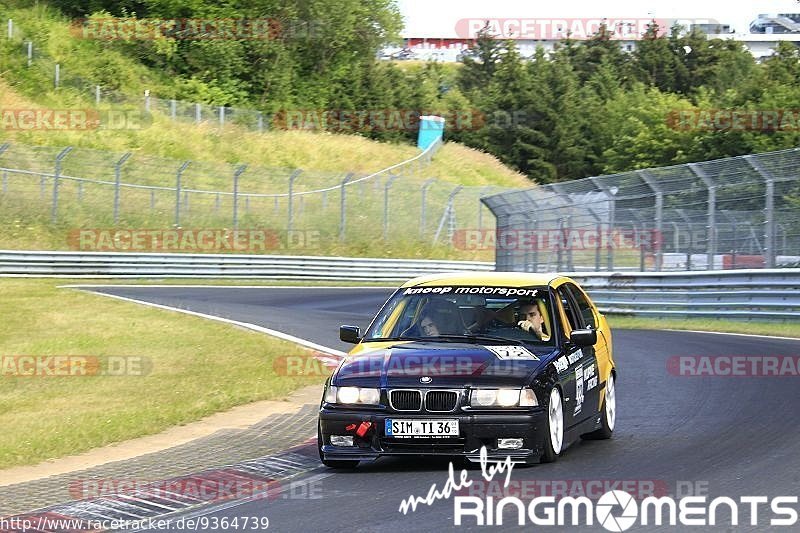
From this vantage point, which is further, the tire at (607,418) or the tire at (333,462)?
the tire at (607,418)

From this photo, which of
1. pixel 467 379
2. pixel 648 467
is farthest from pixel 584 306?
pixel 467 379

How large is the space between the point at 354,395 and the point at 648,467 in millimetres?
2066

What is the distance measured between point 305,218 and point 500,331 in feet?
119

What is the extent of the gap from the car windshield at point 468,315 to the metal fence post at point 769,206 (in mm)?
12686

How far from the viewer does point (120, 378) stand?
1591 cm

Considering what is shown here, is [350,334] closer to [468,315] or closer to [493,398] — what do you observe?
[468,315]

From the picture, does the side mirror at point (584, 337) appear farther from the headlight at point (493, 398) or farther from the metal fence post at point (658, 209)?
the metal fence post at point (658, 209)

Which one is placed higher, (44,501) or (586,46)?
(586,46)

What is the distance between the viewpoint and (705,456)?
347 inches

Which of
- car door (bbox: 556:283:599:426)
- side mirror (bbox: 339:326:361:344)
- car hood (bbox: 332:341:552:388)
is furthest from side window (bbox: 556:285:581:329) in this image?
side mirror (bbox: 339:326:361:344)

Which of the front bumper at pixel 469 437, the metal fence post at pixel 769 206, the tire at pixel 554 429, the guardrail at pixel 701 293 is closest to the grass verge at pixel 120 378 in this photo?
the front bumper at pixel 469 437

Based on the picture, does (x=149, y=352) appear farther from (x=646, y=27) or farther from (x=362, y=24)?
(x=646, y=27)

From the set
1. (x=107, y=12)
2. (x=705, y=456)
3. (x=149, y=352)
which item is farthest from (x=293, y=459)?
(x=107, y=12)

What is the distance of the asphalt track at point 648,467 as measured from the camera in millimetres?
7133
